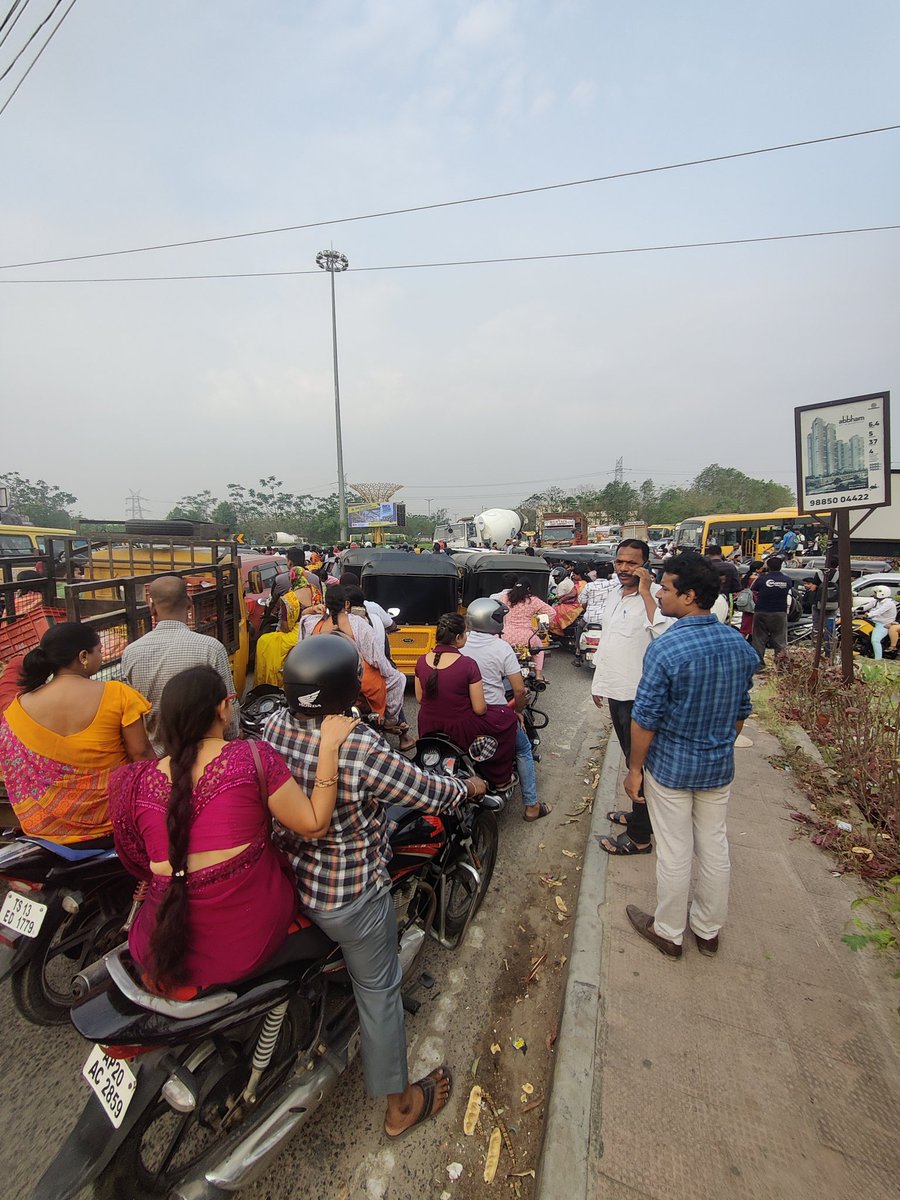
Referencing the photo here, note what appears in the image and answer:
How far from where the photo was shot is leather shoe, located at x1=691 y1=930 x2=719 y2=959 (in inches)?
103

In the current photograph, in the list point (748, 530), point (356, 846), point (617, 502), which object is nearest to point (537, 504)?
point (617, 502)

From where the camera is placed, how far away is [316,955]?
1.76 meters

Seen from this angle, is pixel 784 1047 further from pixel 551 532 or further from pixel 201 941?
pixel 551 532

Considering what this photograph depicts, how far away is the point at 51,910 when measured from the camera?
214cm

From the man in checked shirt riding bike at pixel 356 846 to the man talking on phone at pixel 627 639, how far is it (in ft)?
6.79

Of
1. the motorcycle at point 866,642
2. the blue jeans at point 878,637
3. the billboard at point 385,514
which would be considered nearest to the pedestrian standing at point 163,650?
the motorcycle at point 866,642

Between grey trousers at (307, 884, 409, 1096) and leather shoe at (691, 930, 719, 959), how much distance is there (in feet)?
5.24

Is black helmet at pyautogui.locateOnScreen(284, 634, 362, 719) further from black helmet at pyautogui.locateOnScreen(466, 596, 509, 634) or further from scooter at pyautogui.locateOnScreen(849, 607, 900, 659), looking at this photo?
scooter at pyautogui.locateOnScreen(849, 607, 900, 659)

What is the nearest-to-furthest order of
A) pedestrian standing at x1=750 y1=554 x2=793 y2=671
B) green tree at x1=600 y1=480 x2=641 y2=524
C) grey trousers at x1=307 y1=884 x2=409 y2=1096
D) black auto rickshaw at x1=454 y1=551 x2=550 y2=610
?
grey trousers at x1=307 y1=884 x2=409 y2=1096 → pedestrian standing at x1=750 y1=554 x2=793 y2=671 → black auto rickshaw at x1=454 y1=551 x2=550 y2=610 → green tree at x1=600 y1=480 x2=641 y2=524

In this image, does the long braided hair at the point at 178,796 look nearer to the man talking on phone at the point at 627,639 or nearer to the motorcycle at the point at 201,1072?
the motorcycle at the point at 201,1072

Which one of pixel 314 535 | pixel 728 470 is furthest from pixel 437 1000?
pixel 728 470

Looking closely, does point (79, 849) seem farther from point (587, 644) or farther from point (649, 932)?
point (587, 644)

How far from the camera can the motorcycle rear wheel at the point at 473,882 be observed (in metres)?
2.88

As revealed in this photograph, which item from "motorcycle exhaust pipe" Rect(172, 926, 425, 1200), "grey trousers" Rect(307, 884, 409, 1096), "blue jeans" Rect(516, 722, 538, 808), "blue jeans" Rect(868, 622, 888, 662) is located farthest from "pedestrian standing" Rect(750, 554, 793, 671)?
"motorcycle exhaust pipe" Rect(172, 926, 425, 1200)
